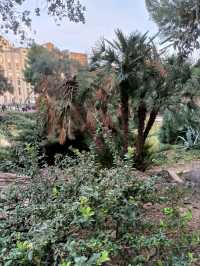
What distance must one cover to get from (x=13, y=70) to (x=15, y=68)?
541mm

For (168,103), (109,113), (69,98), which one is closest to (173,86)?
(168,103)

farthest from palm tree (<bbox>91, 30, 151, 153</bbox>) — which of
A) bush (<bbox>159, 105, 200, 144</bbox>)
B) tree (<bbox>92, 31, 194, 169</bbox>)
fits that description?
bush (<bbox>159, 105, 200, 144</bbox>)

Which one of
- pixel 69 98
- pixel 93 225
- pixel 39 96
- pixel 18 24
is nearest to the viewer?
pixel 93 225

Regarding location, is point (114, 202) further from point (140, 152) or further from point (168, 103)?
point (168, 103)

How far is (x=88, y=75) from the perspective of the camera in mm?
5473

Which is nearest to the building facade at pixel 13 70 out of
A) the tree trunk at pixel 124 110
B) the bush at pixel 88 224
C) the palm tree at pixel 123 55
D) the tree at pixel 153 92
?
the palm tree at pixel 123 55

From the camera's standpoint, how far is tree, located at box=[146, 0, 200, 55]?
5.92 m

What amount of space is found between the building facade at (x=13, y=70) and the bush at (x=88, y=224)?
14.2 ft

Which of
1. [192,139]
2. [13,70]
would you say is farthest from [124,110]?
[13,70]

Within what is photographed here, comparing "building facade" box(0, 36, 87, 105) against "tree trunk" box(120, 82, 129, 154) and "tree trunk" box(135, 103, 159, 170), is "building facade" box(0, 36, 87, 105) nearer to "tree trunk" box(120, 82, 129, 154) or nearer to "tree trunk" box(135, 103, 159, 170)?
"tree trunk" box(120, 82, 129, 154)

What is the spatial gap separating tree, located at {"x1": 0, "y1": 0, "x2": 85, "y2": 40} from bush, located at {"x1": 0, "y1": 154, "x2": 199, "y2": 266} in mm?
3140

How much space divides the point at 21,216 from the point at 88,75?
3774mm

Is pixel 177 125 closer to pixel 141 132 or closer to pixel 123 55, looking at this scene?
pixel 141 132

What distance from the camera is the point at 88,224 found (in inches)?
67.2
